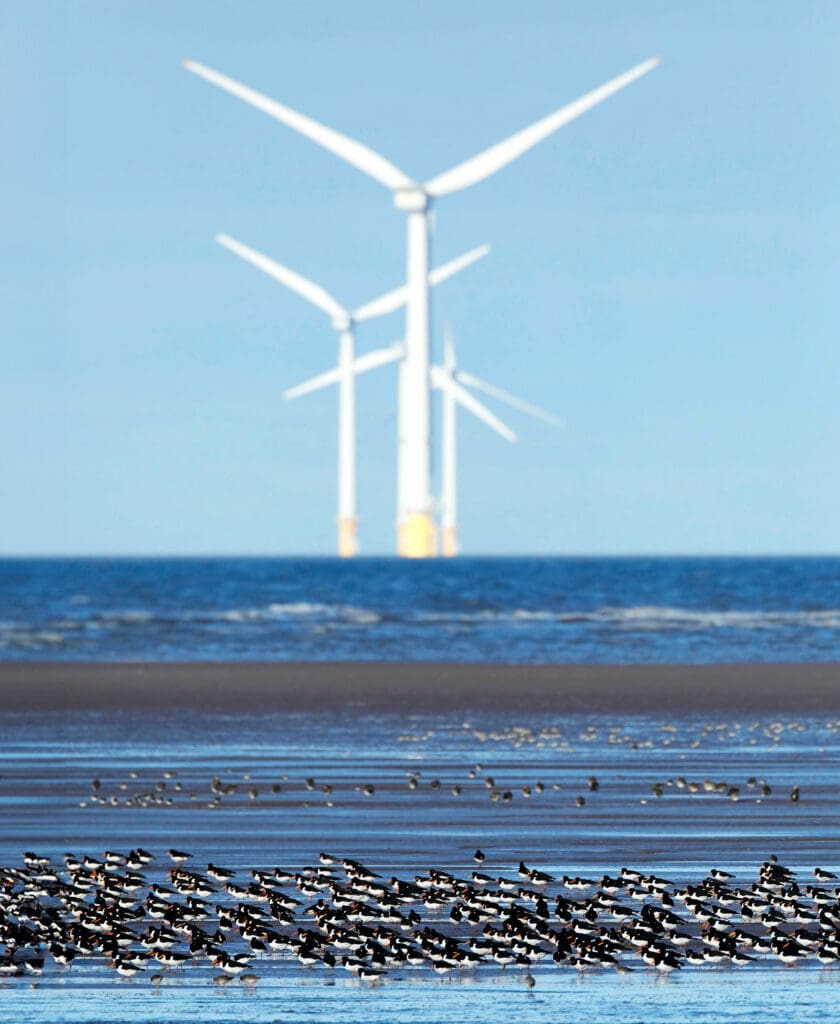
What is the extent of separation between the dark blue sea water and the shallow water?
2166 cm

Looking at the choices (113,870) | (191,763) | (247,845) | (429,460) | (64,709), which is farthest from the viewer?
(429,460)

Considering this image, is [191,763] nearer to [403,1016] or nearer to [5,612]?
[403,1016]

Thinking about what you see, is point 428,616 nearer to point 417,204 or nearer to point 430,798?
point 417,204

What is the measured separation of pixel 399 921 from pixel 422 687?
26846 millimetres

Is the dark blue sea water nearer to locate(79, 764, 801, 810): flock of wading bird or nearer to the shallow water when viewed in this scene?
the shallow water

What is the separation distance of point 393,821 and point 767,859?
4.40 metres

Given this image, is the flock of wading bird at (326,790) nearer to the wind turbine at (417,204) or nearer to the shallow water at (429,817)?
the shallow water at (429,817)

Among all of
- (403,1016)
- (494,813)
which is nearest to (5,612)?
(494,813)

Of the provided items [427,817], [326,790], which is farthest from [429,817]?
[326,790]

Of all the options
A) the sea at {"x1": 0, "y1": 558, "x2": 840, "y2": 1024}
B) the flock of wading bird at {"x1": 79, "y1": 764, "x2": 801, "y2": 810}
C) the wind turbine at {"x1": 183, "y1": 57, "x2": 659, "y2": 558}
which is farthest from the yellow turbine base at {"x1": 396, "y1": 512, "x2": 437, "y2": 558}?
the flock of wading bird at {"x1": 79, "y1": 764, "x2": 801, "y2": 810}

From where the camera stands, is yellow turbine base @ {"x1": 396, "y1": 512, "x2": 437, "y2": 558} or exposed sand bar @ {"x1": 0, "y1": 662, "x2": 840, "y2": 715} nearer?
exposed sand bar @ {"x1": 0, "y1": 662, "x2": 840, "y2": 715}

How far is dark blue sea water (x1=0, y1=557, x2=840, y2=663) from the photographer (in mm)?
60656

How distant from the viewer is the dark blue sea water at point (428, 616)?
60656 millimetres

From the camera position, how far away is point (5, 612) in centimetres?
8994
